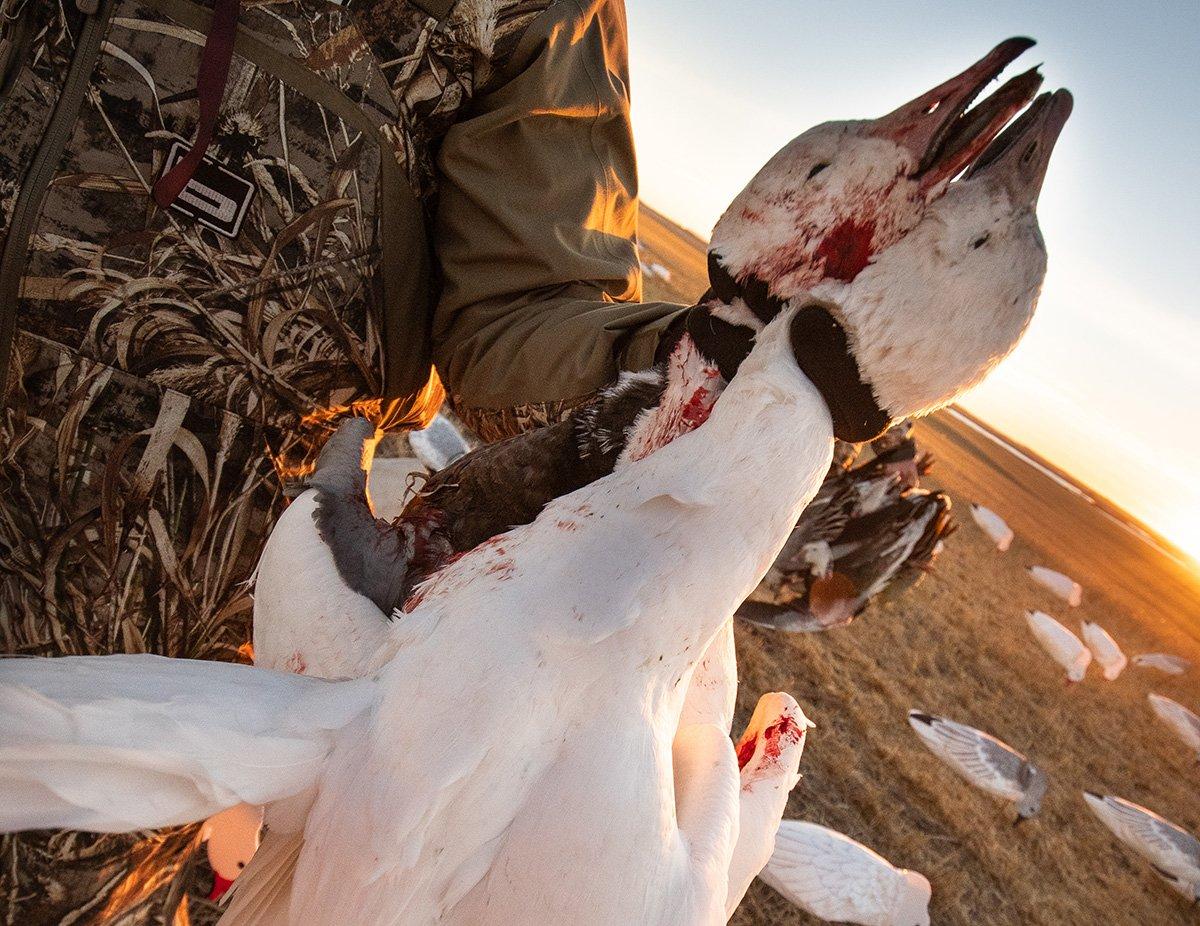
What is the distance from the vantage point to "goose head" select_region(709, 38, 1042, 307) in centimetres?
72

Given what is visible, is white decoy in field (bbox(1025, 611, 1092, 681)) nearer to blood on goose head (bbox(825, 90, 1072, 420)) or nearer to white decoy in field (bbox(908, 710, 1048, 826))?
white decoy in field (bbox(908, 710, 1048, 826))

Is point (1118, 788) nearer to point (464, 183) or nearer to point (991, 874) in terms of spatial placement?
point (991, 874)

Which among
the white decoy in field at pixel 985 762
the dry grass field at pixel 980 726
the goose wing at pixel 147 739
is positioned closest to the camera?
the goose wing at pixel 147 739

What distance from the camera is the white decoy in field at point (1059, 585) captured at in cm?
963

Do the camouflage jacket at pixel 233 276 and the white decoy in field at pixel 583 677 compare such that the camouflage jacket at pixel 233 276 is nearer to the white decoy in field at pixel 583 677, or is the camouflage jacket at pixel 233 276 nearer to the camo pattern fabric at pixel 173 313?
the camo pattern fabric at pixel 173 313

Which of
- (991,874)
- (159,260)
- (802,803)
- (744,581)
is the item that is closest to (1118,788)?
(991,874)

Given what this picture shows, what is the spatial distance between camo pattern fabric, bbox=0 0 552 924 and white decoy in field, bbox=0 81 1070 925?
2.36 ft

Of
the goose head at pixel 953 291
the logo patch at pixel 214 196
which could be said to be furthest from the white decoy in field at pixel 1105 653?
the logo patch at pixel 214 196

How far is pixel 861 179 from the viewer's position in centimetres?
75

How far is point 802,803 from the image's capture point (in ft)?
11.3

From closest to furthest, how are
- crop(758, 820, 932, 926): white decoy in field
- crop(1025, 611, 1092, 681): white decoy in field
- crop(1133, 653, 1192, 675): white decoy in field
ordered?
crop(758, 820, 932, 926): white decoy in field
crop(1025, 611, 1092, 681): white decoy in field
crop(1133, 653, 1192, 675): white decoy in field

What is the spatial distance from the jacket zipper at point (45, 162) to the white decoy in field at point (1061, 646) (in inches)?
317

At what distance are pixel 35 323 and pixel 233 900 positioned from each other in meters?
0.93

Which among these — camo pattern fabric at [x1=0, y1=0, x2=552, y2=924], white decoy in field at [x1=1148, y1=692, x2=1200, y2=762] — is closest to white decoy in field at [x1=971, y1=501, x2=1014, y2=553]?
white decoy in field at [x1=1148, y1=692, x2=1200, y2=762]
